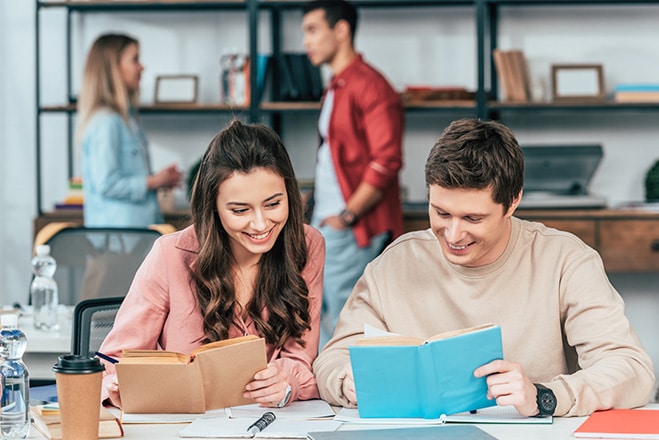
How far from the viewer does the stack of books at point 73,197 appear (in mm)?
5016

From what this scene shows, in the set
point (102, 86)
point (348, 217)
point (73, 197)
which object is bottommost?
point (348, 217)

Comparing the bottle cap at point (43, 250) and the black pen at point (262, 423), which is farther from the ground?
the bottle cap at point (43, 250)

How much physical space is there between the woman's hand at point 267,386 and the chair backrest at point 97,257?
1.41 m

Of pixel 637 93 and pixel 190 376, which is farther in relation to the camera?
pixel 637 93

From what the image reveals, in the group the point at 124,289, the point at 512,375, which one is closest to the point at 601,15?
the point at 124,289

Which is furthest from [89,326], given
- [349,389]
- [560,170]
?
[560,170]

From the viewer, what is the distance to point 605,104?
4.84 meters

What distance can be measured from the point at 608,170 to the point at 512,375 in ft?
11.5

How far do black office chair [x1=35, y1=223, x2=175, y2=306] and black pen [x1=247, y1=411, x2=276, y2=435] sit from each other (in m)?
1.50

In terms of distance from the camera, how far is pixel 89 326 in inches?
94.5

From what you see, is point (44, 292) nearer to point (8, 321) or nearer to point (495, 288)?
point (8, 321)

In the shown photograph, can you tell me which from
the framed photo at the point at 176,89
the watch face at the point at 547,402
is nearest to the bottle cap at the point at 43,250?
the watch face at the point at 547,402

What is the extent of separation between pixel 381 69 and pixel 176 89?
101cm

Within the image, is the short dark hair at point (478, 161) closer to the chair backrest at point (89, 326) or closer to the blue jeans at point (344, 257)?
the chair backrest at point (89, 326)
